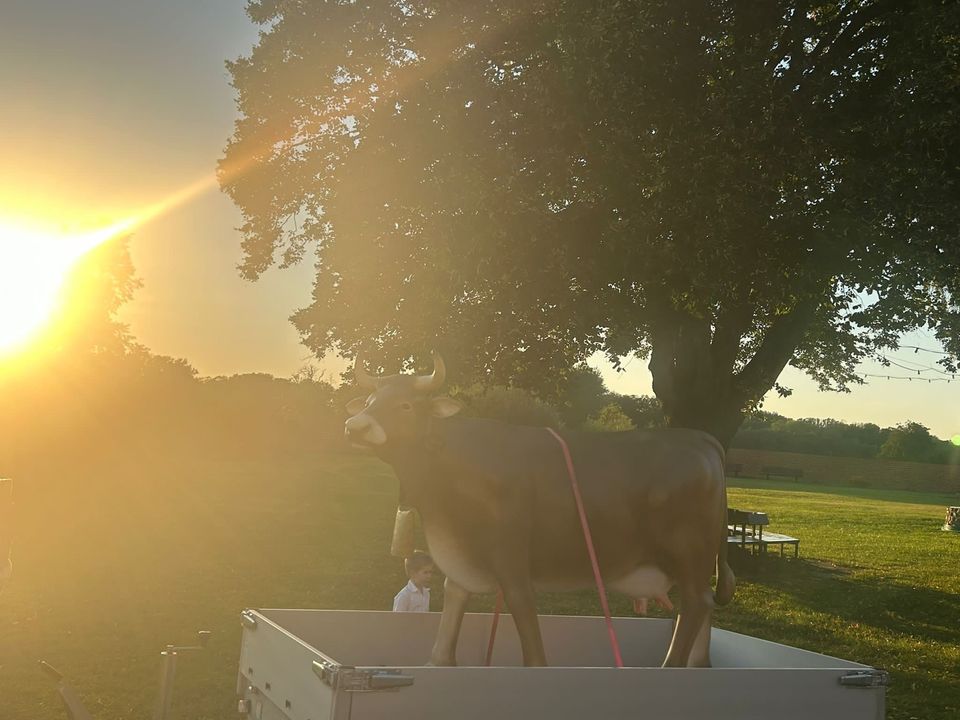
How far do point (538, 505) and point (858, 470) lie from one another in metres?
65.3

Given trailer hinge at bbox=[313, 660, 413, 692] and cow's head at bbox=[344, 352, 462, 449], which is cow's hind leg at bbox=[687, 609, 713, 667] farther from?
trailer hinge at bbox=[313, 660, 413, 692]

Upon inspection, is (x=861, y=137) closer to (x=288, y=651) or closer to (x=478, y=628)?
(x=478, y=628)

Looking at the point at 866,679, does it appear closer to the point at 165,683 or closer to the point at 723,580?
the point at 723,580

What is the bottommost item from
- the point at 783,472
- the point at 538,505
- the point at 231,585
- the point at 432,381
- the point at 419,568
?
the point at 231,585

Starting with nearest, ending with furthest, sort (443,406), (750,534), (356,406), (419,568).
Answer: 1. (443,406)
2. (356,406)
3. (419,568)
4. (750,534)

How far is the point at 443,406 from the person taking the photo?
551cm

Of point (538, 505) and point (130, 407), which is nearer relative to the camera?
point (538, 505)

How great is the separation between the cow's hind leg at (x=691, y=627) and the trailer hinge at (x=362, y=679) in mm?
2245

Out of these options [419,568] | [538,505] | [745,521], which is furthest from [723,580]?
[745,521]

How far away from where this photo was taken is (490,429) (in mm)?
5641

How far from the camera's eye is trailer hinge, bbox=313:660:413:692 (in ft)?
12.7

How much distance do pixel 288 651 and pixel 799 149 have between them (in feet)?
36.4

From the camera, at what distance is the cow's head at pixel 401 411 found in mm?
5285

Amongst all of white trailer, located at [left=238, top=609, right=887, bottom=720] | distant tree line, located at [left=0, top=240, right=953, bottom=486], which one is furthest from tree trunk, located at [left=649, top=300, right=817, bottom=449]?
white trailer, located at [left=238, top=609, right=887, bottom=720]
